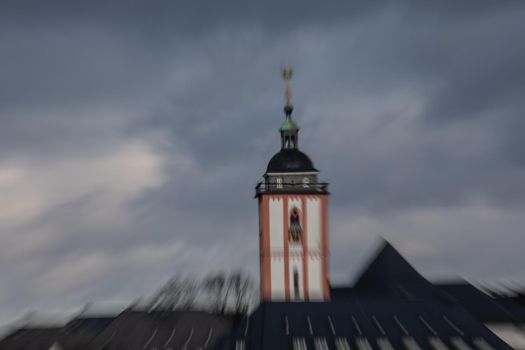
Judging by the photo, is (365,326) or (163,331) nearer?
(365,326)

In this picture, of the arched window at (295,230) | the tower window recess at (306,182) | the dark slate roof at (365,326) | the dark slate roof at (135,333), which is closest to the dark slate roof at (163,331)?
the dark slate roof at (135,333)

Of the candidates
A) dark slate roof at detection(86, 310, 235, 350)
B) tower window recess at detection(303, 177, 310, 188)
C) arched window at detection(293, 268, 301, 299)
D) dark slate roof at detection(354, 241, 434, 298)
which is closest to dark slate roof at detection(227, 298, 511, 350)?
dark slate roof at detection(86, 310, 235, 350)

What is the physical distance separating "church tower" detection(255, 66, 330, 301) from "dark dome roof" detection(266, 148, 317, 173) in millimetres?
76

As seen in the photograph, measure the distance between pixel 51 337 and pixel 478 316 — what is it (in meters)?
33.6

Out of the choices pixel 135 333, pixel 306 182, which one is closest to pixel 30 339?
pixel 135 333

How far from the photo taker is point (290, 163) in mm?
43219

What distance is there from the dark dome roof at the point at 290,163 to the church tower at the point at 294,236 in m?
0.08

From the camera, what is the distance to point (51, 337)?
50.4 metres

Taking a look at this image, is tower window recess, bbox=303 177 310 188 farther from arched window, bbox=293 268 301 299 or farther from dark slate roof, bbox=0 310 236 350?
dark slate roof, bbox=0 310 236 350

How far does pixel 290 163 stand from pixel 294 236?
516 centimetres

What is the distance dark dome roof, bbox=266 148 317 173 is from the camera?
1693 inches

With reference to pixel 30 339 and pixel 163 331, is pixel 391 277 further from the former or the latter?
pixel 30 339

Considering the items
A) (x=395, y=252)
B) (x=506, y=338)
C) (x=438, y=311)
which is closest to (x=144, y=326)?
(x=395, y=252)

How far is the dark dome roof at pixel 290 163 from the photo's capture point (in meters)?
43.0
